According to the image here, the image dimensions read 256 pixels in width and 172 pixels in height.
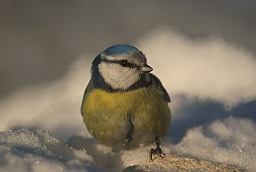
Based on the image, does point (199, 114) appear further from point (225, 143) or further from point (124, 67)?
point (124, 67)

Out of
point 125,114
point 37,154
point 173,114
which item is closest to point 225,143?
point 125,114

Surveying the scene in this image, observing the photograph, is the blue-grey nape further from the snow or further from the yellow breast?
the snow

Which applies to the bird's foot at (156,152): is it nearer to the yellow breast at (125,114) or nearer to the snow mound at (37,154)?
the yellow breast at (125,114)

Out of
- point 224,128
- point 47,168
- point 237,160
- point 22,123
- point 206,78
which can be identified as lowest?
point 47,168

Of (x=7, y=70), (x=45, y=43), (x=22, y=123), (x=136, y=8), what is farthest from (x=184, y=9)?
(x=22, y=123)

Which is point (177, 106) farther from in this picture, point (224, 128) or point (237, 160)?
point (237, 160)

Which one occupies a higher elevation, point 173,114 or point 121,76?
point 173,114

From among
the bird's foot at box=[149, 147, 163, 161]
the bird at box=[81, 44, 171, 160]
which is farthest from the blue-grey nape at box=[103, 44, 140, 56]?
the bird's foot at box=[149, 147, 163, 161]
